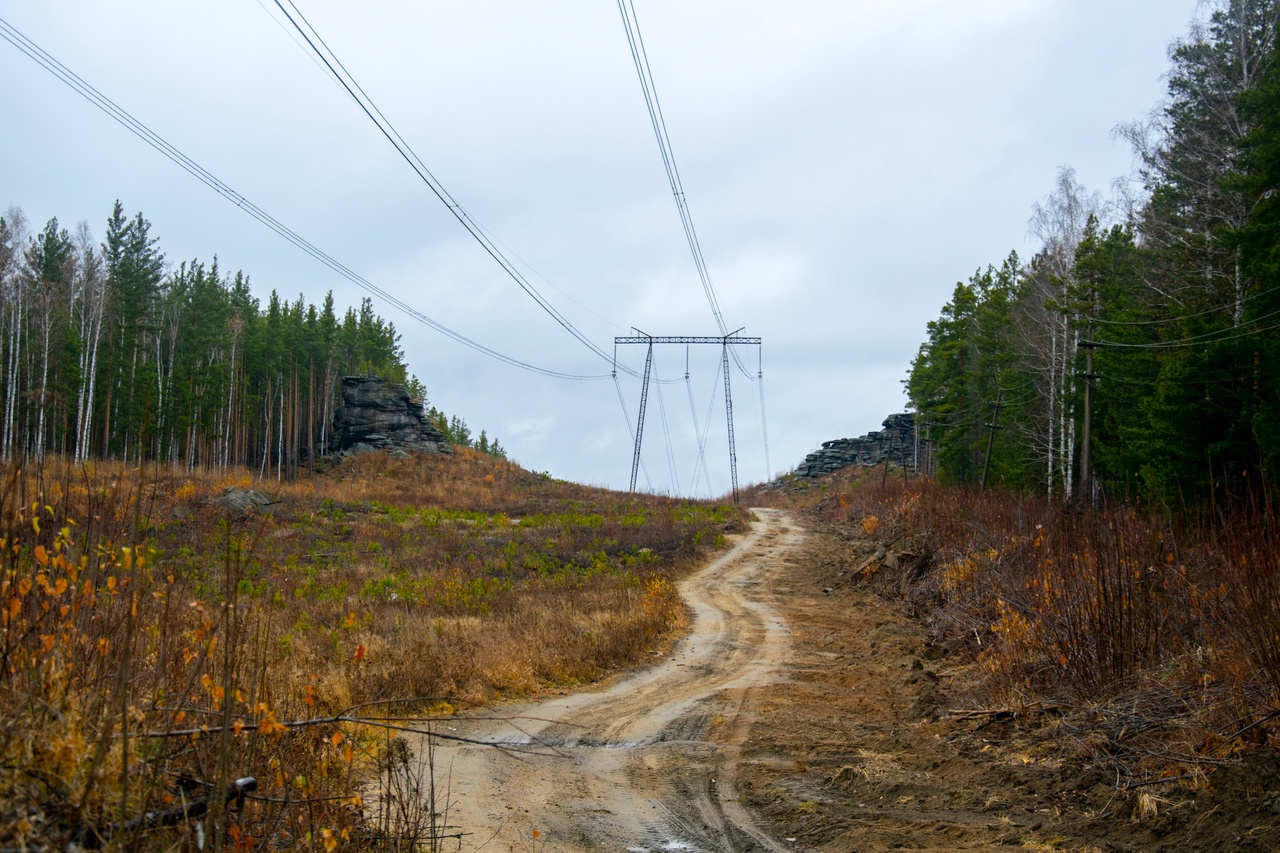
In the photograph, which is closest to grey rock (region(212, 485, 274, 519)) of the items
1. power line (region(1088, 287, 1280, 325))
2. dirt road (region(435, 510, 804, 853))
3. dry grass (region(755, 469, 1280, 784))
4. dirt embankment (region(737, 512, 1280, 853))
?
dirt road (region(435, 510, 804, 853))

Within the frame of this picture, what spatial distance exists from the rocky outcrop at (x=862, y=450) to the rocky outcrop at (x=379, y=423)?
41.2 metres

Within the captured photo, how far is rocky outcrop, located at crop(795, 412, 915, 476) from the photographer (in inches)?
3378

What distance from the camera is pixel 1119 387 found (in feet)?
112

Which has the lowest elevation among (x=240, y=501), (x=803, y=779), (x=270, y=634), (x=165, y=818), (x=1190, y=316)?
(x=803, y=779)

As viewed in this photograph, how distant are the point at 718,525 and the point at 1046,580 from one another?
24480mm

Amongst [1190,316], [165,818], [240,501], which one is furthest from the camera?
[240,501]

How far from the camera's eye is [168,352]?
202 feet

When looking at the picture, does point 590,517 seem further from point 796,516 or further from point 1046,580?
point 1046,580

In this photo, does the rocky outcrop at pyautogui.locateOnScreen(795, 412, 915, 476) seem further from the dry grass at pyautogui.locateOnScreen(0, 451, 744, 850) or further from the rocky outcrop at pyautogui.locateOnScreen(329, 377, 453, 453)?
the dry grass at pyautogui.locateOnScreen(0, 451, 744, 850)

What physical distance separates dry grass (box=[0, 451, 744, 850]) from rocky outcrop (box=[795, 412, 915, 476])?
51026 mm

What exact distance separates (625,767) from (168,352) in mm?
63392

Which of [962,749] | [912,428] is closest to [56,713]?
[962,749]

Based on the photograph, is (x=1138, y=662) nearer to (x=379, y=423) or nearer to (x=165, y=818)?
(x=165, y=818)

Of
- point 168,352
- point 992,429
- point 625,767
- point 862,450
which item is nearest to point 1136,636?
point 625,767
